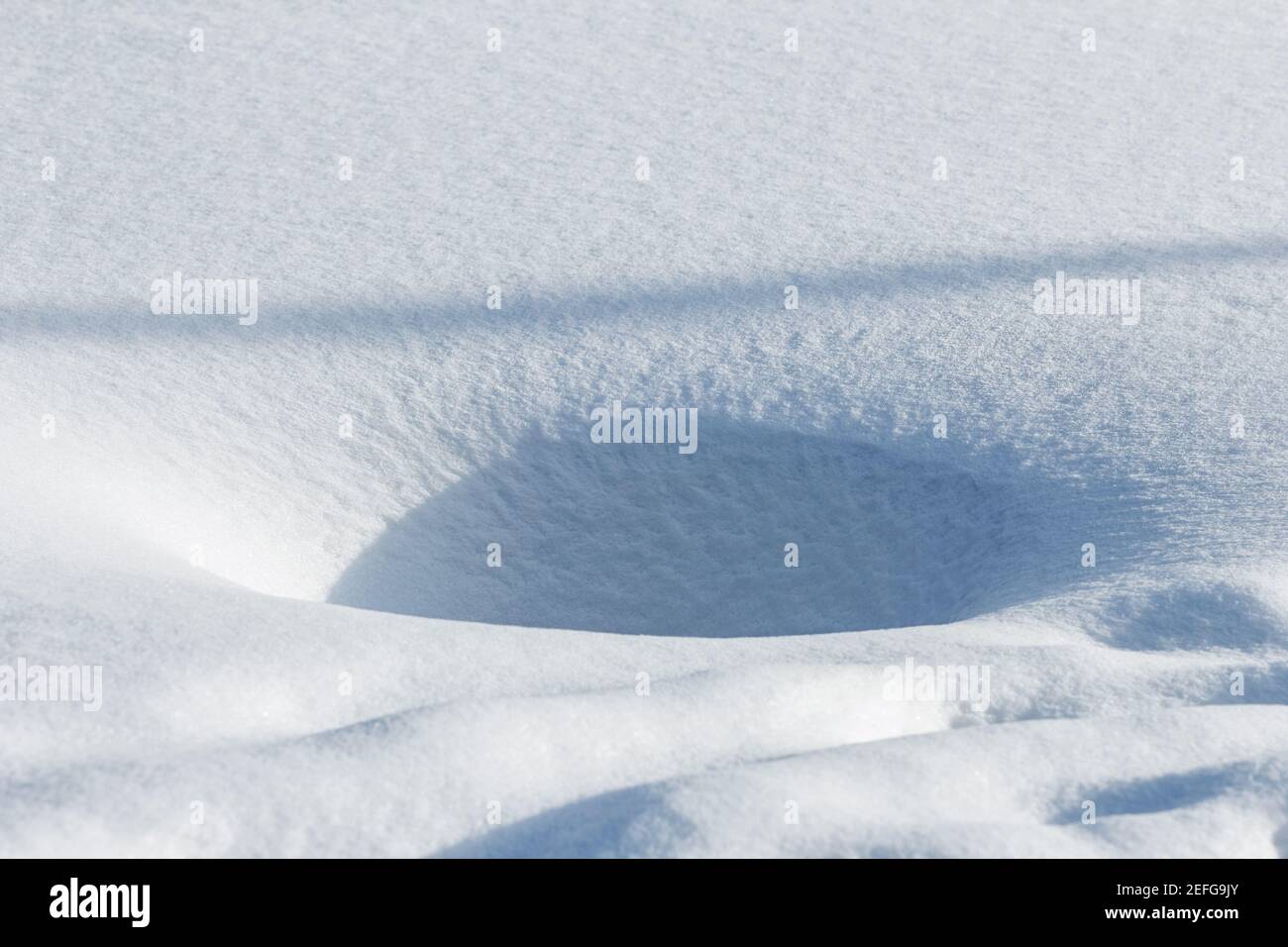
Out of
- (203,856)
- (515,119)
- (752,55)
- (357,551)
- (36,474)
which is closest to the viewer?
(203,856)

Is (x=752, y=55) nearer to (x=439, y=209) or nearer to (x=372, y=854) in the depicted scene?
(x=439, y=209)

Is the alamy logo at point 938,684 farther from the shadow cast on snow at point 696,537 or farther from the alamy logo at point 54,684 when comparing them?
the alamy logo at point 54,684

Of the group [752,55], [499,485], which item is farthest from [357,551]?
[752,55]

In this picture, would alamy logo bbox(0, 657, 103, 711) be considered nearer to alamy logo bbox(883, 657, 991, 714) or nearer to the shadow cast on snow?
the shadow cast on snow

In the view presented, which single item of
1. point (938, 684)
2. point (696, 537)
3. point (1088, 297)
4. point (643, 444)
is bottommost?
point (938, 684)
